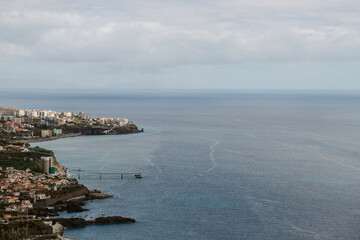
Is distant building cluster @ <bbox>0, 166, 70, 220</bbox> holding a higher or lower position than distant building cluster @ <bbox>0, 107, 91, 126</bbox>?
lower

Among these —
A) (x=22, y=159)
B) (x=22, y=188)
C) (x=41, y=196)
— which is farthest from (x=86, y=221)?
(x=22, y=159)

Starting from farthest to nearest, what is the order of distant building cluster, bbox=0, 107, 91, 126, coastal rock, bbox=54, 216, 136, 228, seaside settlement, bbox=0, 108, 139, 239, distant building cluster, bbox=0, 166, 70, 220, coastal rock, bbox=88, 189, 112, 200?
distant building cluster, bbox=0, 107, 91, 126 → coastal rock, bbox=88, 189, 112, 200 → distant building cluster, bbox=0, 166, 70, 220 → coastal rock, bbox=54, 216, 136, 228 → seaside settlement, bbox=0, 108, 139, 239

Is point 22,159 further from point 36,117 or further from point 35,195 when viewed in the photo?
point 36,117

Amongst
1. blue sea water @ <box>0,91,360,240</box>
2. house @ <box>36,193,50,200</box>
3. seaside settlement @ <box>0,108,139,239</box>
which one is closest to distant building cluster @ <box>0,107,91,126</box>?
blue sea water @ <box>0,91,360,240</box>

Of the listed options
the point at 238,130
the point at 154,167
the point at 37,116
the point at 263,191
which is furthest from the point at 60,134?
the point at 263,191

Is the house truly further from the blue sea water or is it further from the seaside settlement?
the blue sea water

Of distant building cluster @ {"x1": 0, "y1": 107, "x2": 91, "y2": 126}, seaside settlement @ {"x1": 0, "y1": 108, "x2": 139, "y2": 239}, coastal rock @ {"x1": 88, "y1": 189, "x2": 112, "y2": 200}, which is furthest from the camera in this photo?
distant building cluster @ {"x1": 0, "y1": 107, "x2": 91, "y2": 126}

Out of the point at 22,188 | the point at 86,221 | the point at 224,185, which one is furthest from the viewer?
the point at 224,185

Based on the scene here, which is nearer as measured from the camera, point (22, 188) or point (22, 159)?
point (22, 188)

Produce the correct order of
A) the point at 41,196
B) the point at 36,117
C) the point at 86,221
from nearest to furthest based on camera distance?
1. the point at 86,221
2. the point at 41,196
3. the point at 36,117

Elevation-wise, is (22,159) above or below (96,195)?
above

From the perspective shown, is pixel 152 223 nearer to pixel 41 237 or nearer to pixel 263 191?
pixel 41 237

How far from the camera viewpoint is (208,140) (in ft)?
299

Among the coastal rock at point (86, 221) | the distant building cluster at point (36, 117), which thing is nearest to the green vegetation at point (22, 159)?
the coastal rock at point (86, 221)
